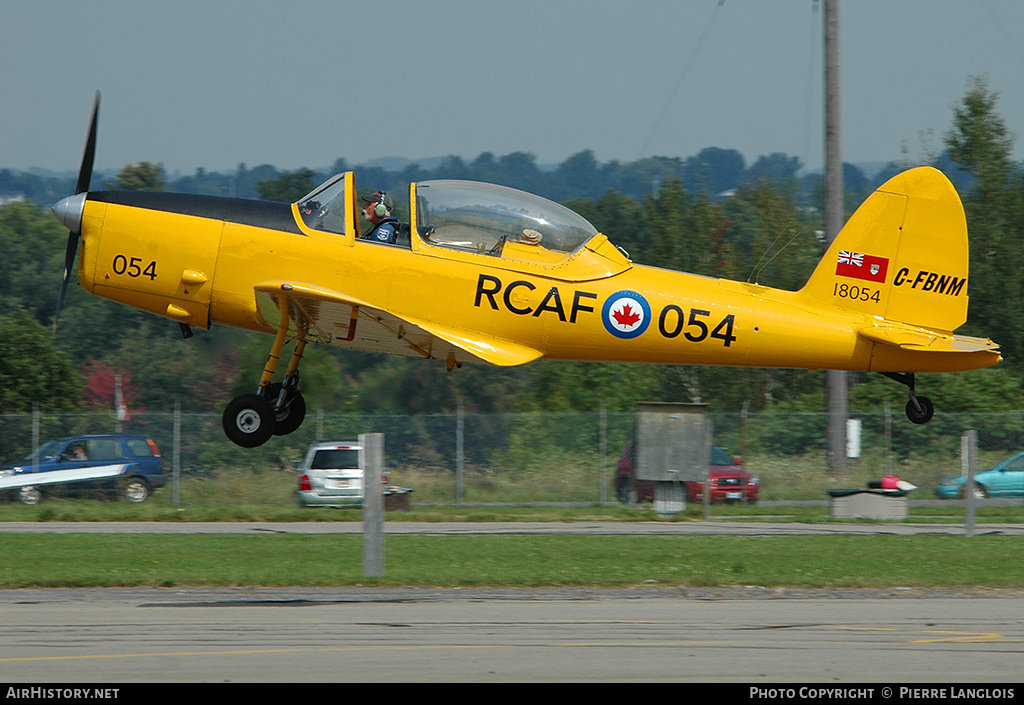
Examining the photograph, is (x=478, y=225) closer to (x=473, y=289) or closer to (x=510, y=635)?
(x=473, y=289)

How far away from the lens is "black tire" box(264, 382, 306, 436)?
11141mm

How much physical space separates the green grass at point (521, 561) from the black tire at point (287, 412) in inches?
74.0

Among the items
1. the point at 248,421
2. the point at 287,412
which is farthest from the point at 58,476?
the point at 248,421

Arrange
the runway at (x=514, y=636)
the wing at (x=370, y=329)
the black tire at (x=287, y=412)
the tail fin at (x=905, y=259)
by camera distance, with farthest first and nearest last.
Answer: the tail fin at (x=905, y=259), the black tire at (x=287, y=412), the wing at (x=370, y=329), the runway at (x=514, y=636)

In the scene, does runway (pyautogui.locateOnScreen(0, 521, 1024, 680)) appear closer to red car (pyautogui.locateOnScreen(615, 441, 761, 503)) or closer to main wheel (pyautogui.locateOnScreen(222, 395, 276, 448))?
main wheel (pyautogui.locateOnScreen(222, 395, 276, 448))

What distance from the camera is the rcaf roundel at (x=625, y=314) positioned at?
35.8ft

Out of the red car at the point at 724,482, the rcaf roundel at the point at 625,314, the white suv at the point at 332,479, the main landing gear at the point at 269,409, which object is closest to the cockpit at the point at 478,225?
the rcaf roundel at the point at 625,314

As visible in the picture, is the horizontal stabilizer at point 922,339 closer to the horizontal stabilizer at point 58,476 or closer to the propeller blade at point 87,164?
the propeller blade at point 87,164

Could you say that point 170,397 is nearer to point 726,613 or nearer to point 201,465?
point 201,465

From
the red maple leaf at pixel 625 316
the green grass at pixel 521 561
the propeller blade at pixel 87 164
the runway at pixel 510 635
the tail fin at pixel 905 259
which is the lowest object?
the green grass at pixel 521 561

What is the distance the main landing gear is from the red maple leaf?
2.97 meters

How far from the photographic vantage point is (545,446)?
24.8 meters

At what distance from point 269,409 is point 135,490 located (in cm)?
1403

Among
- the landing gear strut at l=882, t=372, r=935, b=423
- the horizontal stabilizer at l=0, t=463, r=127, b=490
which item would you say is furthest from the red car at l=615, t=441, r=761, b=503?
the landing gear strut at l=882, t=372, r=935, b=423
